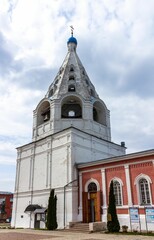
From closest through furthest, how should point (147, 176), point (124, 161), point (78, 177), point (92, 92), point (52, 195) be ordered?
1. point (147, 176)
2. point (124, 161)
3. point (52, 195)
4. point (78, 177)
5. point (92, 92)

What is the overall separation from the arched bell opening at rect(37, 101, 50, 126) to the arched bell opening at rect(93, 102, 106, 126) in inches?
235

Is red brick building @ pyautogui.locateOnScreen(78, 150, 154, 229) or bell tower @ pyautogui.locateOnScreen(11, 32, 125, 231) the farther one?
bell tower @ pyautogui.locateOnScreen(11, 32, 125, 231)

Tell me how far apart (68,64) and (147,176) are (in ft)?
62.9

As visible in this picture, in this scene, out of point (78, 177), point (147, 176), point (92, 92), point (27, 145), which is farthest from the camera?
point (92, 92)

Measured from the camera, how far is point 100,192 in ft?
A: 64.2

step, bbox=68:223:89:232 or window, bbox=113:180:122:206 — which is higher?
window, bbox=113:180:122:206

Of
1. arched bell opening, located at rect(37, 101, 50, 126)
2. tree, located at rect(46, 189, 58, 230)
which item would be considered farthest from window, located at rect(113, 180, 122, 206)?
arched bell opening, located at rect(37, 101, 50, 126)

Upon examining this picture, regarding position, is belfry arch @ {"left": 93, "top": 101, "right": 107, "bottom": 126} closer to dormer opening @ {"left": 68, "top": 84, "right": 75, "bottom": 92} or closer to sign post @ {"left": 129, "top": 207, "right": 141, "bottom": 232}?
dormer opening @ {"left": 68, "top": 84, "right": 75, "bottom": 92}

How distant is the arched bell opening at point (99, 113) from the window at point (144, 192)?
11.4 metres

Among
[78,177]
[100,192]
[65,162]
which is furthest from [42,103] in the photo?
[100,192]

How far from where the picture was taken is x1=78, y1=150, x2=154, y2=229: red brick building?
16.9 m

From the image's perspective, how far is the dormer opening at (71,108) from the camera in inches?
1059

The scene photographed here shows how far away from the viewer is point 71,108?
1104 inches

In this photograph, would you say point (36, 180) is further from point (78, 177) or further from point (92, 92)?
point (92, 92)
